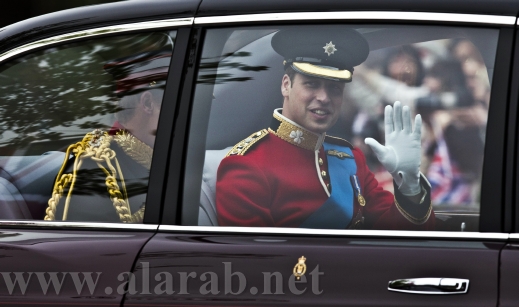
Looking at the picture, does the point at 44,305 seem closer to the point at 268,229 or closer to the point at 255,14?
the point at 268,229

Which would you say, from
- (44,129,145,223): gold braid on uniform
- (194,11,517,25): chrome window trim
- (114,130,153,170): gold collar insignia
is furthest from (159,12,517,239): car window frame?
(44,129,145,223): gold braid on uniform

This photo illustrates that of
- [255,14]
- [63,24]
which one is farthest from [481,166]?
[63,24]

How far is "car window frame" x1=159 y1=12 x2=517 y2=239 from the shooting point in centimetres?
198

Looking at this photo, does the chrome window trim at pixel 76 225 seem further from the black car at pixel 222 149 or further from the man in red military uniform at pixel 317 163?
the man in red military uniform at pixel 317 163

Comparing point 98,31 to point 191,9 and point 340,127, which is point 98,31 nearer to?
point 191,9

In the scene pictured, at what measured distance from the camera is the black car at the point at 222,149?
1965 millimetres

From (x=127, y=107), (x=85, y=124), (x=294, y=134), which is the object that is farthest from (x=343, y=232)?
(x=85, y=124)

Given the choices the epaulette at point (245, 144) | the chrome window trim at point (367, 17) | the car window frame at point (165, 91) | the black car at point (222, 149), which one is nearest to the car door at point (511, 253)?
the black car at point (222, 149)

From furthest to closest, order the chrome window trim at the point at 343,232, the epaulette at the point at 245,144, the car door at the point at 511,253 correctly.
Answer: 1. the epaulette at the point at 245,144
2. the chrome window trim at the point at 343,232
3. the car door at the point at 511,253

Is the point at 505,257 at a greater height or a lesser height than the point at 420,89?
lesser

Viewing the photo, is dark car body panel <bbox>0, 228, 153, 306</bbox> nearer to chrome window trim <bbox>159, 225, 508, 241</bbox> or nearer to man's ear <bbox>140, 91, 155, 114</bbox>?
chrome window trim <bbox>159, 225, 508, 241</bbox>

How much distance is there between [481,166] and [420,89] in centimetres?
27

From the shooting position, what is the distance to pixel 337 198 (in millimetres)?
2100

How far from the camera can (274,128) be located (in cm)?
219
